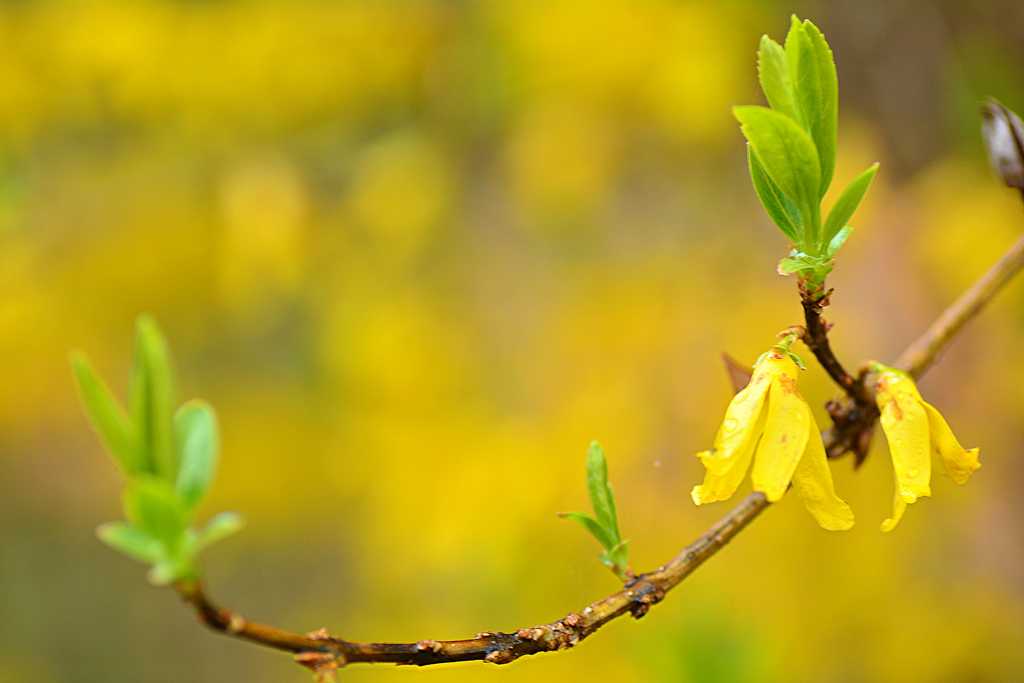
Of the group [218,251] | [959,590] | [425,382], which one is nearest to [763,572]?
[959,590]

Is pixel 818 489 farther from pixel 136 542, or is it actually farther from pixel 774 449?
pixel 136 542

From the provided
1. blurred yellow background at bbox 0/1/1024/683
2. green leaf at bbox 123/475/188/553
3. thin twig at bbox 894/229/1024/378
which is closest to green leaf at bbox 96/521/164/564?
green leaf at bbox 123/475/188/553

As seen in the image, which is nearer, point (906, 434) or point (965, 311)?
point (906, 434)

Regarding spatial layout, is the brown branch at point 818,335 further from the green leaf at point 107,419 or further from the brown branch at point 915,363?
the green leaf at point 107,419

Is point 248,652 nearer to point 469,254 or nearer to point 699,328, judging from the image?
point 469,254

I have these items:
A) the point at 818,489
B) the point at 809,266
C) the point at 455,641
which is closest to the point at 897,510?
the point at 818,489

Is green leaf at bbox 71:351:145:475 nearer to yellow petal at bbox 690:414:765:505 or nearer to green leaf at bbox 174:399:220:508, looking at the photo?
green leaf at bbox 174:399:220:508

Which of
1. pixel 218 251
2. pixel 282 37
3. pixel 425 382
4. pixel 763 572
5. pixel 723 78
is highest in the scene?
pixel 282 37
